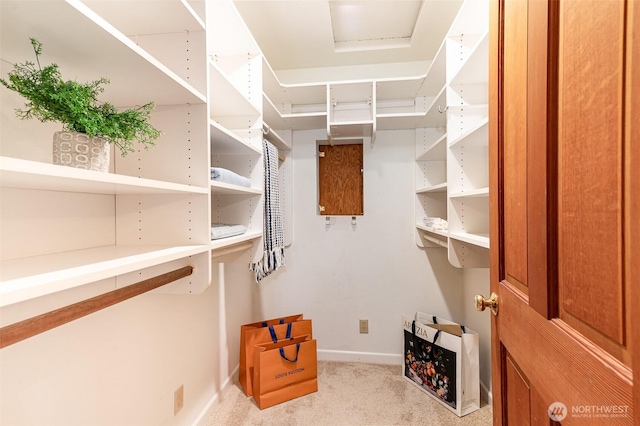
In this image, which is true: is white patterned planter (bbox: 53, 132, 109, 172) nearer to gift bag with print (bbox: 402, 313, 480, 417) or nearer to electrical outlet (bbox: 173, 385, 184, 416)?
electrical outlet (bbox: 173, 385, 184, 416)

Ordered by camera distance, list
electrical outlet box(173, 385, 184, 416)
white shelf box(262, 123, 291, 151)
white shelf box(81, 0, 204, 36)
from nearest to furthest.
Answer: white shelf box(81, 0, 204, 36) < electrical outlet box(173, 385, 184, 416) < white shelf box(262, 123, 291, 151)

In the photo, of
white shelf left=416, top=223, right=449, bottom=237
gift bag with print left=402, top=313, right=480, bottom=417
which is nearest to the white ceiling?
white shelf left=416, top=223, right=449, bottom=237

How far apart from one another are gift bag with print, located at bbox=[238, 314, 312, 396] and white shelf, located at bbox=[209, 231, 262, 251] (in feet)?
2.39

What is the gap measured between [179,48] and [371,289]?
2.10 m

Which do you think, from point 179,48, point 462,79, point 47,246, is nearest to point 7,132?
point 47,246

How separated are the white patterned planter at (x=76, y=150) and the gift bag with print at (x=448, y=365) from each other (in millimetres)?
1951

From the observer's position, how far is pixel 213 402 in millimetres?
1667

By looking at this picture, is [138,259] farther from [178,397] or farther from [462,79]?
[462,79]

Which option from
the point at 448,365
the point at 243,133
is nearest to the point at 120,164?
the point at 243,133

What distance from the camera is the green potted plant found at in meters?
0.56

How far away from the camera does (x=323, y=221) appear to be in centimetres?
240

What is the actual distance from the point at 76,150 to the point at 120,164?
1.38ft

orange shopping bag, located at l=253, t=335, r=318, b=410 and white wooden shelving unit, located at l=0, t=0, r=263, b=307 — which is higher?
white wooden shelving unit, located at l=0, t=0, r=263, b=307

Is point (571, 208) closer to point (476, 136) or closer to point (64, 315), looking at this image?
point (476, 136)
